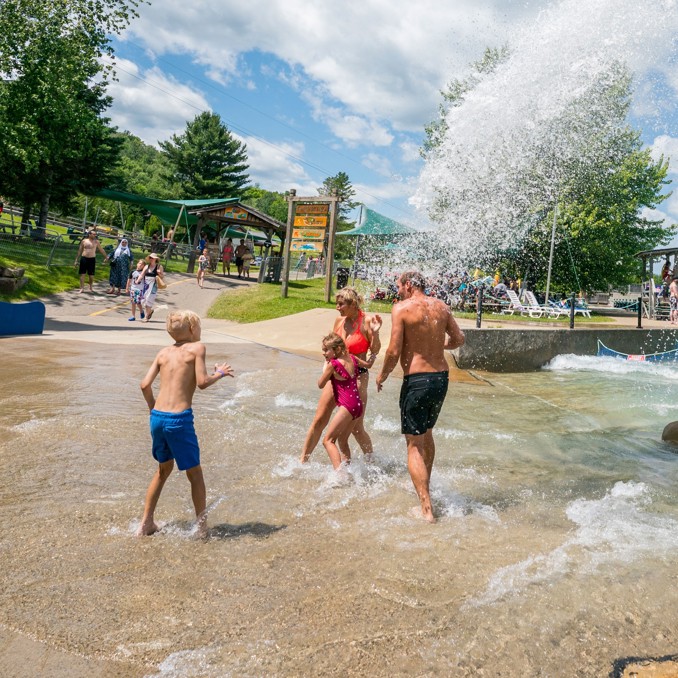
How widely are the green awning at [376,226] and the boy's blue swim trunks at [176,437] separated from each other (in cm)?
2682

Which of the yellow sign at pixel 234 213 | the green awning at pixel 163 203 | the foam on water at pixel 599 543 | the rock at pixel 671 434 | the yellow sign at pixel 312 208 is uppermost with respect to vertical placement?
the green awning at pixel 163 203

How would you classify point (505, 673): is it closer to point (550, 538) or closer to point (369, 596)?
point (369, 596)

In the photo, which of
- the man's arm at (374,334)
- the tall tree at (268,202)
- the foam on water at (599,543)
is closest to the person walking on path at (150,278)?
the man's arm at (374,334)

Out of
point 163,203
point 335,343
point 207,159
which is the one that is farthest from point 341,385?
point 207,159

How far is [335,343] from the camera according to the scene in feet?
17.6

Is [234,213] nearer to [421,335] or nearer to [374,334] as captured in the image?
[374,334]

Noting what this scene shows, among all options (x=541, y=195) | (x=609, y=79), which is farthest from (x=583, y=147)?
(x=609, y=79)

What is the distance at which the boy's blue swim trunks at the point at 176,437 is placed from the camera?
155 inches

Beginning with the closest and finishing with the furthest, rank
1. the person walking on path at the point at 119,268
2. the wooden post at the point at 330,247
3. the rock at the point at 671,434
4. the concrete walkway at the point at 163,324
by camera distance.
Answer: the rock at the point at 671,434, the concrete walkway at the point at 163,324, the person walking on path at the point at 119,268, the wooden post at the point at 330,247

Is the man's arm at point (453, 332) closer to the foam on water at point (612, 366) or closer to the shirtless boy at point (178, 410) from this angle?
the shirtless boy at point (178, 410)

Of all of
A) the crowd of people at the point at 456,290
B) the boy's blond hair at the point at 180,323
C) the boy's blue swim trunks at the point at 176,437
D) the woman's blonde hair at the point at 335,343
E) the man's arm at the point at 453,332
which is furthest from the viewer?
the crowd of people at the point at 456,290

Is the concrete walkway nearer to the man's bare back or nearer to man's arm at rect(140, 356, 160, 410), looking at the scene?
the man's bare back

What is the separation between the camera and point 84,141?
22.7 meters

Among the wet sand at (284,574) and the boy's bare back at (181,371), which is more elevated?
the boy's bare back at (181,371)
